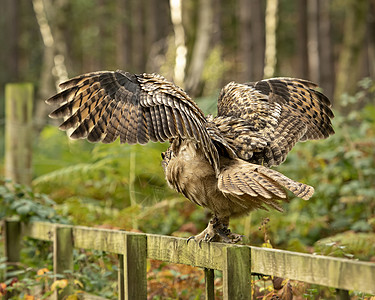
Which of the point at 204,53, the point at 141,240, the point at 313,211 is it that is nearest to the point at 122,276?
the point at 141,240

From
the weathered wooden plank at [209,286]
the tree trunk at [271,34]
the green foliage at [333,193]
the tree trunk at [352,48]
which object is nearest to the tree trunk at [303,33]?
the tree trunk at [271,34]

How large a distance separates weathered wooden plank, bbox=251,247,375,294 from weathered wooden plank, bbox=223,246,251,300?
0.16ft

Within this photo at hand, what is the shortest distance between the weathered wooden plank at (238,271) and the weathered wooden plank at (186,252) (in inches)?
3.0

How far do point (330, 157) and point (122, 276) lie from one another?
5204 millimetres

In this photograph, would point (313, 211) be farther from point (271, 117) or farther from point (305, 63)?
point (305, 63)

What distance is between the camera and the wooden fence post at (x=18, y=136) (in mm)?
8031

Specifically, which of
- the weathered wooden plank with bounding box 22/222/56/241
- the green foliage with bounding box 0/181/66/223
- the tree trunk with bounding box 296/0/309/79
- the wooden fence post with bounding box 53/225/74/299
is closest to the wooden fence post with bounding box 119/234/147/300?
the wooden fence post with bounding box 53/225/74/299

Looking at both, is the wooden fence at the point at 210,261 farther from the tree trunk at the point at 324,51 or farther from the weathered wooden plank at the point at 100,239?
the tree trunk at the point at 324,51

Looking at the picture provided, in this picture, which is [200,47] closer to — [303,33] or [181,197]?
[181,197]

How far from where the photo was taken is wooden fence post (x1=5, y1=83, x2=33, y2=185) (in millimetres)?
8031

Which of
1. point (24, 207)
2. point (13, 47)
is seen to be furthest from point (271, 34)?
point (24, 207)

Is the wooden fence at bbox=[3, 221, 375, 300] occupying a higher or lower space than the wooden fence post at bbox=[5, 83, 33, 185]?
lower

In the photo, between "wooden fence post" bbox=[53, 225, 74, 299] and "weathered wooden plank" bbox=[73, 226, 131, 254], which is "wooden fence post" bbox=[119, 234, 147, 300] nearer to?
"weathered wooden plank" bbox=[73, 226, 131, 254]

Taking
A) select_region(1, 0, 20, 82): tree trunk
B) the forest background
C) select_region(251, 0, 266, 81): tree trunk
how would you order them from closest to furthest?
1. the forest background
2. select_region(251, 0, 266, 81): tree trunk
3. select_region(1, 0, 20, 82): tree trunk
